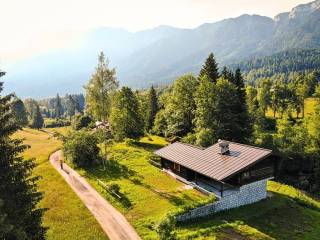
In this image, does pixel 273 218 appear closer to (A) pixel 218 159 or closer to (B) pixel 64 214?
(A) pixel 218 159

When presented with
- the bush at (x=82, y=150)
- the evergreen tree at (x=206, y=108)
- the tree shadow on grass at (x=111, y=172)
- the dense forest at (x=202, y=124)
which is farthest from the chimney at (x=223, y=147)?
the bush at (x=82, y=150)

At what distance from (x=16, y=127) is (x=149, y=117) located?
80.6 metres

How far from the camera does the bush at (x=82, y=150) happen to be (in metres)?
60.1

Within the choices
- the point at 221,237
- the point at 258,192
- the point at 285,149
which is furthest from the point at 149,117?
the point at 221,237

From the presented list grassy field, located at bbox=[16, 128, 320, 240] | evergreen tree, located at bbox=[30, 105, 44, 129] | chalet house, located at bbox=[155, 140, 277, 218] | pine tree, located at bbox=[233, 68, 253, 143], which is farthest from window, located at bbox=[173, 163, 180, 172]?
evergreen tree, located at bbox=[30, 105, 44, 129]

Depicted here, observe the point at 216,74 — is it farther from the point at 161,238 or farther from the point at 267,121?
the point at 161,238

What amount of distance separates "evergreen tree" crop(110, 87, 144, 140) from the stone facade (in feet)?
126

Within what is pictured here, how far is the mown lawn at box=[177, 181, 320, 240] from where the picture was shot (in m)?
35.7

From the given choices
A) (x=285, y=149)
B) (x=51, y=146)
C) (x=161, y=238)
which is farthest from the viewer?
(x=51, y=146)

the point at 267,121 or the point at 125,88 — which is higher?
the point at 125,88

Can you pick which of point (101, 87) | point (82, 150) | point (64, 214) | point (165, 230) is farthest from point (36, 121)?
point (165, 230)

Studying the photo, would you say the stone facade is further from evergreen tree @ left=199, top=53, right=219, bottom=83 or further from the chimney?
evergreen tree @ left=199, top=53, right=219, bottom=83

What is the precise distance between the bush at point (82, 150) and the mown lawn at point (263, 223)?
27.4m

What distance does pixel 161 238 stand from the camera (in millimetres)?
30938
